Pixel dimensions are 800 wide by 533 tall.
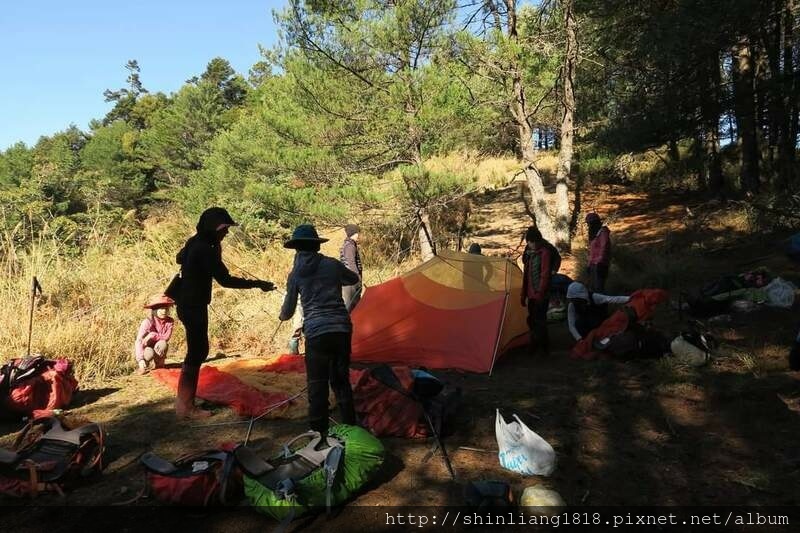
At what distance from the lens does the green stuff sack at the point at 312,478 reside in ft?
10.2

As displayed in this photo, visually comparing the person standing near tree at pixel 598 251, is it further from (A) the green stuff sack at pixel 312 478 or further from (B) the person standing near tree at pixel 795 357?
(A) the green stuff sack at pixel 312 478

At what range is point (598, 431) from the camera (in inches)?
175

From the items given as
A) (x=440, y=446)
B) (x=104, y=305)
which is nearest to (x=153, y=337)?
(x=104, y=305)

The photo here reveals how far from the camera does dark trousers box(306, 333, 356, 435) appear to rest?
12.8ft

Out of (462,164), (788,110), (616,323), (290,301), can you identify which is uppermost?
(788,110)

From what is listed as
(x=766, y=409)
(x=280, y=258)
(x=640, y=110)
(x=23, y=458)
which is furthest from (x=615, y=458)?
(x=280, y=258)

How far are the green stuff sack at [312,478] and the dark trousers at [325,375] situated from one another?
322 mm

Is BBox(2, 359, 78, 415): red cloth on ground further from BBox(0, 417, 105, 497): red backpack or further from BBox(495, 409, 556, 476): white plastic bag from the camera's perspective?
BBox(495, 409, 556, 476): white plastic bag

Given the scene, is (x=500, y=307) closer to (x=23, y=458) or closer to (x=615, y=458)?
(x=615, y=458)

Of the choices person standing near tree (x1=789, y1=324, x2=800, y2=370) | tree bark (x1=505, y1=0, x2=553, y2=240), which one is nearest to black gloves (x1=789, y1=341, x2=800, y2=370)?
person standing near tree (x1=789, y1=324, x2=800, y2=370)

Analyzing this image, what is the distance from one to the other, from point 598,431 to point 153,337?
5046mm

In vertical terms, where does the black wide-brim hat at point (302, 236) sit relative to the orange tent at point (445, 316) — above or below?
above

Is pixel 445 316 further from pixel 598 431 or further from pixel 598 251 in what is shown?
pixel 598 251

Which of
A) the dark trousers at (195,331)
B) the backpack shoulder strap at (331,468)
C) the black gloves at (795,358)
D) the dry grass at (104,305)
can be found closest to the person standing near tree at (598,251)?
the black gloves at (795,358)
